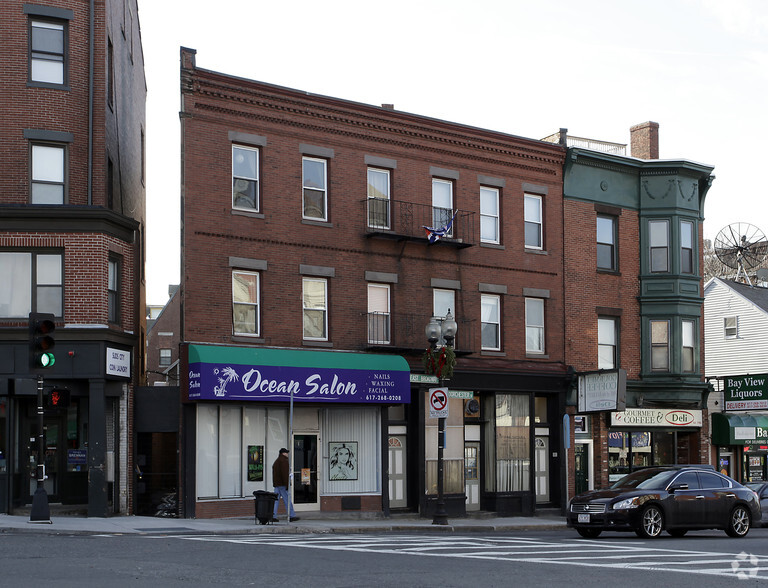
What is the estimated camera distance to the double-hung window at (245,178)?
28.0m

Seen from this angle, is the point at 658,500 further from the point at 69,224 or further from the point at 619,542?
A: the point at 69,224

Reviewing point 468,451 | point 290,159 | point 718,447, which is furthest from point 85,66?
point 718,447

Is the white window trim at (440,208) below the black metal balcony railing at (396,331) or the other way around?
the other way around

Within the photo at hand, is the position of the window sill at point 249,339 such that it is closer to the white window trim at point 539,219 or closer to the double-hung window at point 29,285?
the double-hung window at point 29,285

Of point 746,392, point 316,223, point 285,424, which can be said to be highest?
point 316,223

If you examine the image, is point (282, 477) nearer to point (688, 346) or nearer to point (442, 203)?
point (442, 203)

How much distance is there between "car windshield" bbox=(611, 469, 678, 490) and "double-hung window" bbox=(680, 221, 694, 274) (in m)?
15.2

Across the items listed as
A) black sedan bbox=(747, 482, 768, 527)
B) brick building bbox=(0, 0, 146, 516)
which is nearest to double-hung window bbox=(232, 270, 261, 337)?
brick building bbox=(0, 0, 146, 516)

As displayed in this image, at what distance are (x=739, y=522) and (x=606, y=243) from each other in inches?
587

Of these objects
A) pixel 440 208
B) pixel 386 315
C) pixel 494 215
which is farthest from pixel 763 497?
pixel 440 208

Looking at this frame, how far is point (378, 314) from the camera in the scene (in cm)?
3011

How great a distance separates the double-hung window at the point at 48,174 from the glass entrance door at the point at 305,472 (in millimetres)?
8840

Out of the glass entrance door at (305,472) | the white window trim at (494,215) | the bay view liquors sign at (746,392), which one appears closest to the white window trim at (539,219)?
the white window trim at (494,215)

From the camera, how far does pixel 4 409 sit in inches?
987
